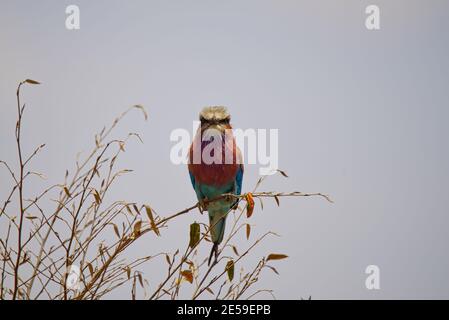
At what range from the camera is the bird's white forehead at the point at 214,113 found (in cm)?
291

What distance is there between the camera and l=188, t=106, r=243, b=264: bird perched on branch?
9.57 feet

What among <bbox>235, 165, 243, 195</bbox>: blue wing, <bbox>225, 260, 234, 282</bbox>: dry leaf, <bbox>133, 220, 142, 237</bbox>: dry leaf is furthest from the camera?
<bbox>235, 165, 243, 195</bbox>: blue wing

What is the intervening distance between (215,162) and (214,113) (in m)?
0.37

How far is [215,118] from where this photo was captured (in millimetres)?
2906

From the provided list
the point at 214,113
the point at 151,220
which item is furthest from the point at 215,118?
the point at 151,220

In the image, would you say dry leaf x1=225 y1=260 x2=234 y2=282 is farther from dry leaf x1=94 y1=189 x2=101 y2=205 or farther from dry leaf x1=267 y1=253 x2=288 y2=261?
dry leaf x1=94 y1=189 x2=101 y2=205

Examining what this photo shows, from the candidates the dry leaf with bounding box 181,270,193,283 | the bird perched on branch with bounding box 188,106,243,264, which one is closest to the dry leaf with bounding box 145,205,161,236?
the dry leaf with bounding box 181,270,193,283

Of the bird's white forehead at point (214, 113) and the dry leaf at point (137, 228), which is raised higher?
the bird's white forehead at point (214, 113)

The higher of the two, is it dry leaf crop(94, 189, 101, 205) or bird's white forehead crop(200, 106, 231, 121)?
bird's white forehead crop(200, 106, 231, 121)

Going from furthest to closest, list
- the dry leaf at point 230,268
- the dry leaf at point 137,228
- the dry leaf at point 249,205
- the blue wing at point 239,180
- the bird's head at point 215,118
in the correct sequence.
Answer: the blue wing at point 239,180 → the bird's head at point 215,118 → the dry leaf at point 249,205 → the dry leaf at point 230,268 → the dry leaf at point 137,228

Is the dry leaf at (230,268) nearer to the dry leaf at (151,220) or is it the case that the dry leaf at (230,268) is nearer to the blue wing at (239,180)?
the dry leaf at (151,220)

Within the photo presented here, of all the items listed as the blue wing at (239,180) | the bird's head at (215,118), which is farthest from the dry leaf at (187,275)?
the blue wing at (239,180)
